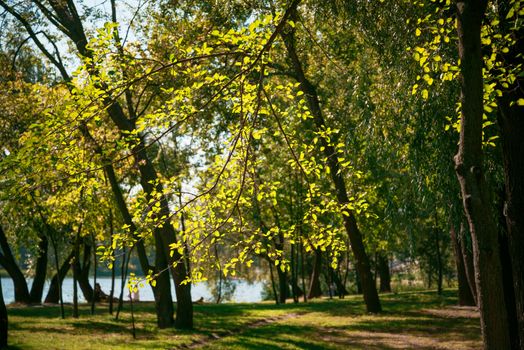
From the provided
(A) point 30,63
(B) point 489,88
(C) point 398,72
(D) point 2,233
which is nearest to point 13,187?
(B) point 489,88

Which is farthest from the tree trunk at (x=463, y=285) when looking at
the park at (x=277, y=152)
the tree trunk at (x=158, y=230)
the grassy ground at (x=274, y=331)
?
the tree trunk at (x=158, y=230)

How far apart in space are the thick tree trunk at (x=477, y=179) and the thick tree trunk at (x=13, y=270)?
21.8m

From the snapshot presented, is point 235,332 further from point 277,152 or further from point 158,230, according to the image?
point 277,152

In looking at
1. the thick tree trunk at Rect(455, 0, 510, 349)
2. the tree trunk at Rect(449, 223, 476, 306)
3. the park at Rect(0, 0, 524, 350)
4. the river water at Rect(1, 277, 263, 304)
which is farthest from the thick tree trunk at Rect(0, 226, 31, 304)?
the thick tree trunk at Rect(455, 0, 510, 349)

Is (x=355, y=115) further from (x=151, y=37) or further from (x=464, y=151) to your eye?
(x=151, y=37)

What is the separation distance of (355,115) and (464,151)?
6.50 meters

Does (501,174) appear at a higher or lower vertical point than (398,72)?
lower

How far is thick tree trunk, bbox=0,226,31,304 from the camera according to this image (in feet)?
75.1

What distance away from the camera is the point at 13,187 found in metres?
5.27

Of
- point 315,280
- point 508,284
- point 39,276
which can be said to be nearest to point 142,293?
point 315,280

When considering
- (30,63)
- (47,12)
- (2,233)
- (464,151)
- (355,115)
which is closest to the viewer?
(464,151)

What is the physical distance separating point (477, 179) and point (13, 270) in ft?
76.3

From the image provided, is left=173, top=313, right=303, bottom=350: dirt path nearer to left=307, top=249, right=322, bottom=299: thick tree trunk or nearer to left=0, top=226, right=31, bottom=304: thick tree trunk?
left=307, top=249, right=322, bottom=299: thick tree trunk

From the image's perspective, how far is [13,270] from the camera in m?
23.4
